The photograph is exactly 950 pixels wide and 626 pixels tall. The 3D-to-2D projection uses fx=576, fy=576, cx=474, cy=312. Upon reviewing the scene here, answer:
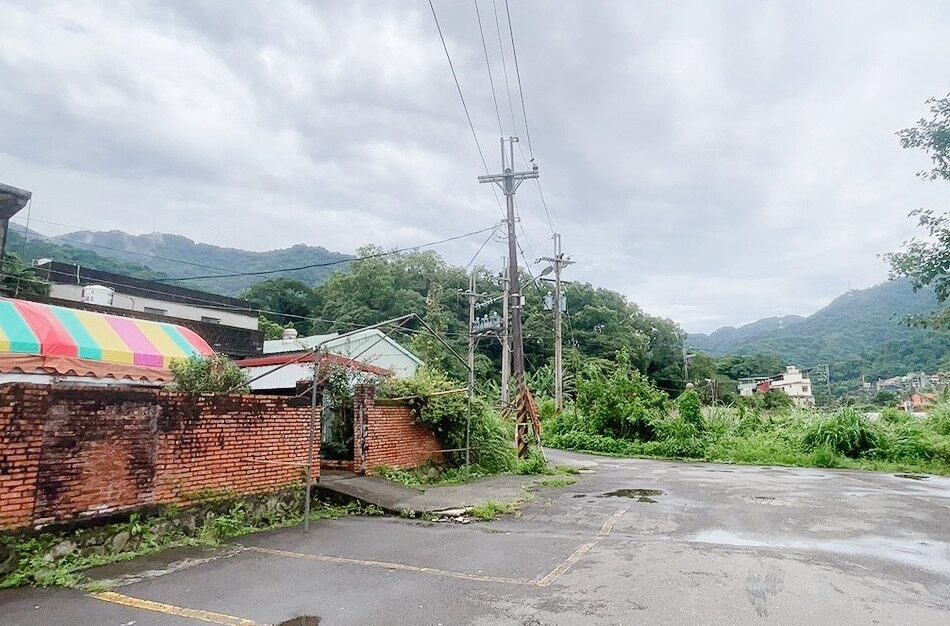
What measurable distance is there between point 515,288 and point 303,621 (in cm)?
1206

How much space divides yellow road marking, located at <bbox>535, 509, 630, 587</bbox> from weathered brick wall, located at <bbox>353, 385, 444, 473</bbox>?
419 centimetres

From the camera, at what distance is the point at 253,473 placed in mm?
7457

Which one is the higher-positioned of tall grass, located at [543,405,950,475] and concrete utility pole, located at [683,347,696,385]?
concrete utility pole, located at [683,347,696,385]

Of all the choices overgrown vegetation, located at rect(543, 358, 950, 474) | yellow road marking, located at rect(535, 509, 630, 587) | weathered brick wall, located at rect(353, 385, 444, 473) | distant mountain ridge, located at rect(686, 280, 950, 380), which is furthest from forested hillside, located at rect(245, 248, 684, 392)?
yellow road marking, located at rect(535, 509, 630, 587)

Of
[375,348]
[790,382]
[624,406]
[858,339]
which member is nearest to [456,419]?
[624,406]

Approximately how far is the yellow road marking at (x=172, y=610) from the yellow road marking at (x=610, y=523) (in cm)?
437

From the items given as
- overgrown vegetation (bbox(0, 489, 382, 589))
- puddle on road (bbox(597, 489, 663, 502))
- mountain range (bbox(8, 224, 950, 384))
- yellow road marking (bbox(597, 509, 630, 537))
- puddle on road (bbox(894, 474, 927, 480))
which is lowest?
puddle on road (bbox(894, 474, 927, 480))

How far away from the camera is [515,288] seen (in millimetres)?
15672

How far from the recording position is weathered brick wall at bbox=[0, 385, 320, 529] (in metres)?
5.20

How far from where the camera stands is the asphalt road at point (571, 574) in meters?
4.30

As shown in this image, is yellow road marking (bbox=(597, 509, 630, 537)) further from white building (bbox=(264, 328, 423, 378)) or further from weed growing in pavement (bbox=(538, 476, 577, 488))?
white building (bbox=(264, 328, 423, 378))

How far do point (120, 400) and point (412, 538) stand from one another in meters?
3.57

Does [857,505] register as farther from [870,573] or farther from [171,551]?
[171,551]

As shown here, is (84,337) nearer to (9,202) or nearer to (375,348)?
(9,202)
